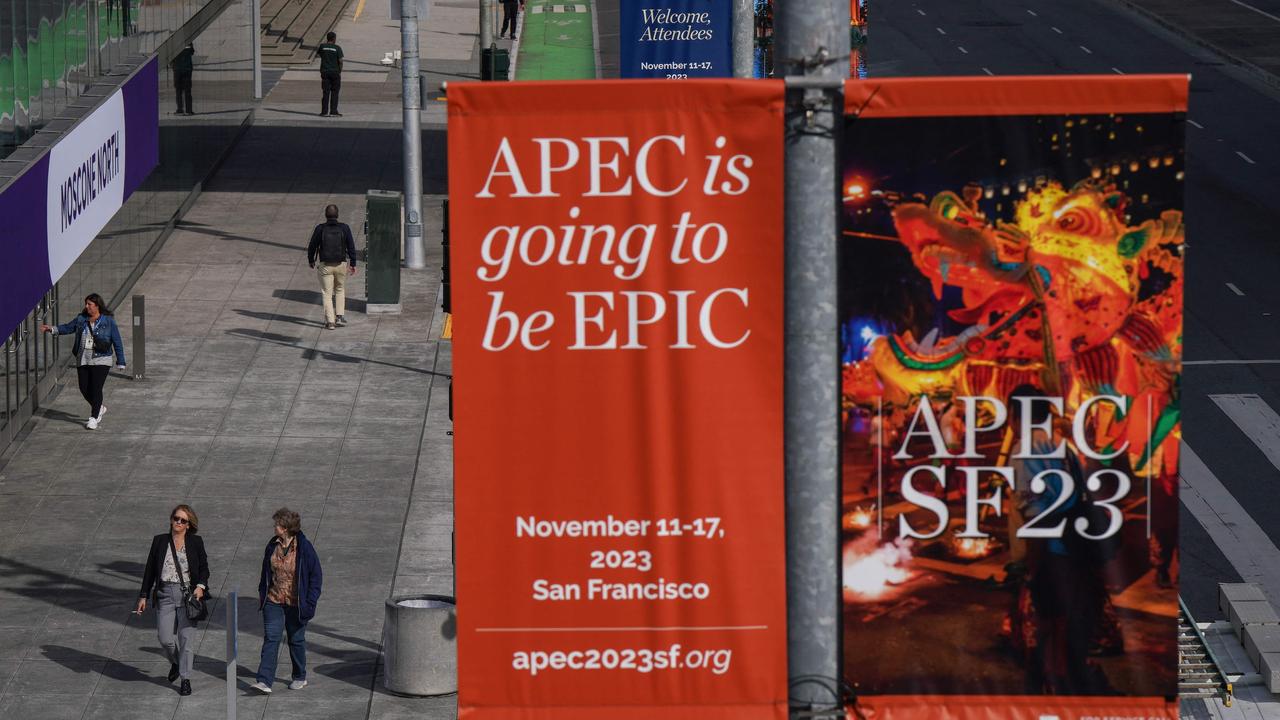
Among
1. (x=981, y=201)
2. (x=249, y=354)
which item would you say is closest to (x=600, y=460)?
(x=981, y=201)

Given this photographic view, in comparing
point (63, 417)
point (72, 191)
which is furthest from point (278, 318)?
point (72, 191)

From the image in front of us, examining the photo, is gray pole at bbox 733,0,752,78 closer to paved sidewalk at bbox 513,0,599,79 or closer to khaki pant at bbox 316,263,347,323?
khaki pant at bbox 316,263,347,323

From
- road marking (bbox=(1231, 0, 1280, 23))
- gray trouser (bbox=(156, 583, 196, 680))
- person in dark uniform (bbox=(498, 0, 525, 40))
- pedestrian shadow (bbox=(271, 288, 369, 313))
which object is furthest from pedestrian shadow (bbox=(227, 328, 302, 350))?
road marking (bbox=(1231, 0, 1280, 23))

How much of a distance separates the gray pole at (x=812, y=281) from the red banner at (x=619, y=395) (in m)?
0.06

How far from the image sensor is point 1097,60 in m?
47.4

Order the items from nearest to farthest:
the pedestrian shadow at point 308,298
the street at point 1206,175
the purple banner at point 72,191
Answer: the purple banner at point 72,191, the street at point 1206,175, the pedestrian shadow at point 308,298

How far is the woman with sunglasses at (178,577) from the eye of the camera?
14.1 metres

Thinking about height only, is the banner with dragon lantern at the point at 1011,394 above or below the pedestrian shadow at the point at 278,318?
above

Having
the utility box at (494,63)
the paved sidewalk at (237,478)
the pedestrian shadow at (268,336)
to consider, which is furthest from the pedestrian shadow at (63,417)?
the utility box at (494,63)

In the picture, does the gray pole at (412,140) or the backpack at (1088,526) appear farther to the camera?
the gray pole at (412,140)

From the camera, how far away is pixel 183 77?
3130 centimetres

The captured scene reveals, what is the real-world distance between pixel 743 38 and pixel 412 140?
1239 centimetres

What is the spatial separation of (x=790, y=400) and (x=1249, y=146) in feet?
118

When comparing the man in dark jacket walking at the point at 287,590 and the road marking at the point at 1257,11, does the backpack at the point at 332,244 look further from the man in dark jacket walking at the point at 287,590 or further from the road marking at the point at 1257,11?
the road marking at the point at 1257,11
